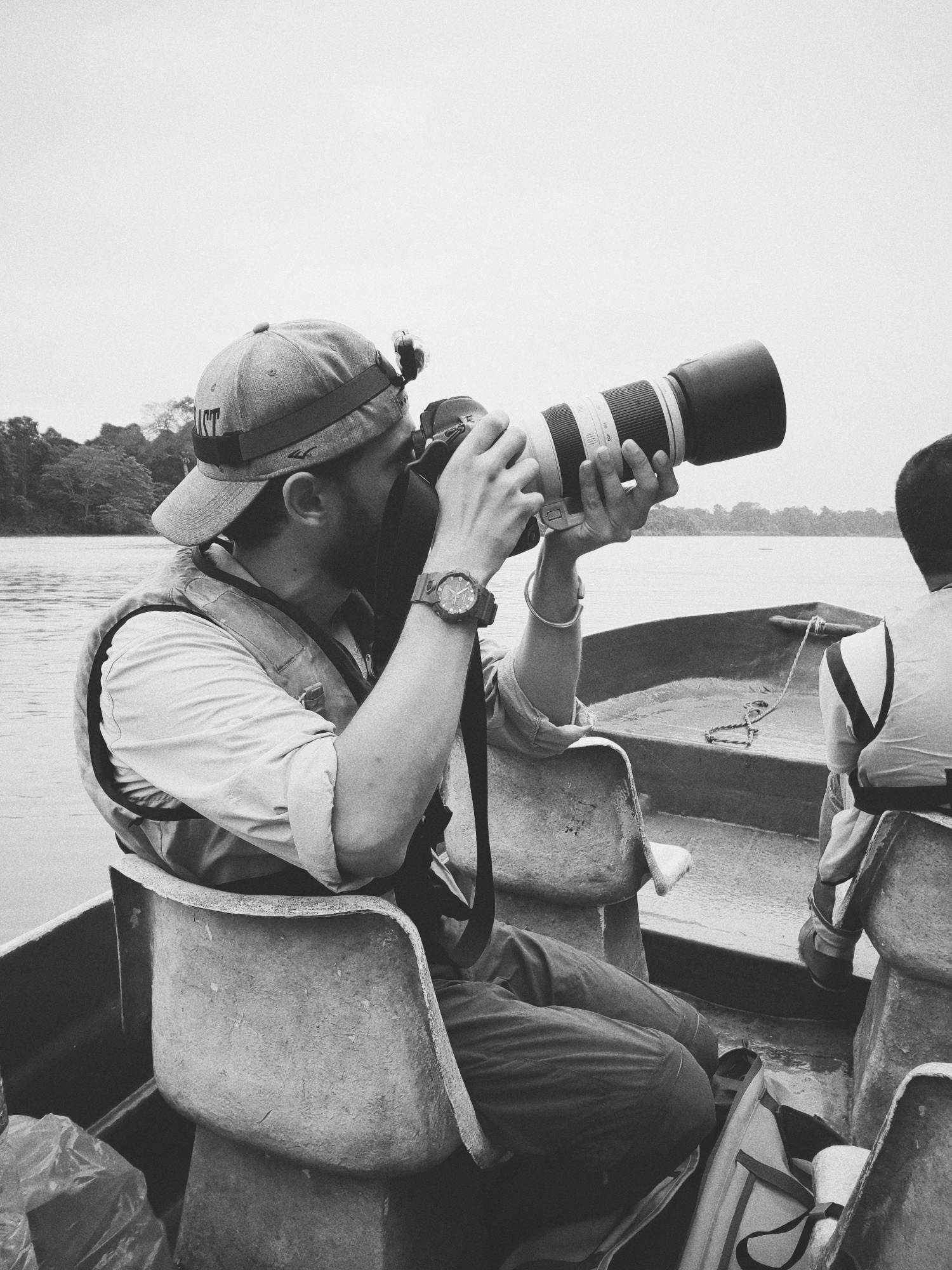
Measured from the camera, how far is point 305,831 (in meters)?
0.94

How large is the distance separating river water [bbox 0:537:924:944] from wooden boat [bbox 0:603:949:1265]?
0.94 m

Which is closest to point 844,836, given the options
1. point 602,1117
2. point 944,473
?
point 944,473

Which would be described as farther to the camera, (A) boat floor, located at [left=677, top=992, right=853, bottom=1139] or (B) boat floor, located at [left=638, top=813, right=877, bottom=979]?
(B) boat floor, located at [left=638, top=813, right=877, bottom=979]

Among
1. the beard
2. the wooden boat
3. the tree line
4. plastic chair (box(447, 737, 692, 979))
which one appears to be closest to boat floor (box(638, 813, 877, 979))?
the wooden boat

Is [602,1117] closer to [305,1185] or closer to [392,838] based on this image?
[305,1185]

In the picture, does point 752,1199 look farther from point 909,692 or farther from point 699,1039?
point 909,692

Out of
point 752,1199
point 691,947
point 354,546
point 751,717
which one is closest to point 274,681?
point 354,546

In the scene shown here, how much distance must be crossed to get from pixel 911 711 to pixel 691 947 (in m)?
0.84

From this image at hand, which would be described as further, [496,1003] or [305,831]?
[496,1003]

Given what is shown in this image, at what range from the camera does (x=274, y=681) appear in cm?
117

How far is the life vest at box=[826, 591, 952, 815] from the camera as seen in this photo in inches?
69.9

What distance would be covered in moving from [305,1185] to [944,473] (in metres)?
1.67

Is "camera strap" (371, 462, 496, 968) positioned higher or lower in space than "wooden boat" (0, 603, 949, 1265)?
higher

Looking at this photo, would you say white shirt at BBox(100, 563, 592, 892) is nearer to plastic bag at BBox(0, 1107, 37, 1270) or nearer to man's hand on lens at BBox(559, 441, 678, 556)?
plastic bag at BBox(0, 1107, 37, 1270)
